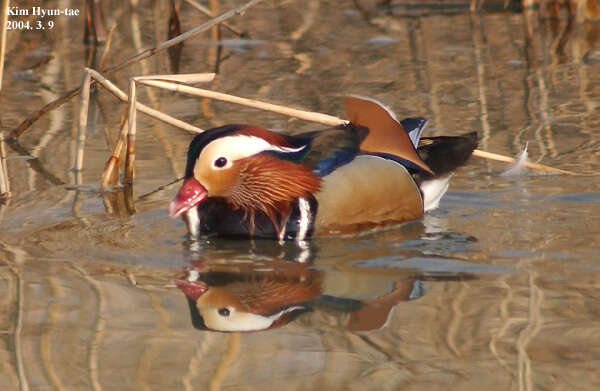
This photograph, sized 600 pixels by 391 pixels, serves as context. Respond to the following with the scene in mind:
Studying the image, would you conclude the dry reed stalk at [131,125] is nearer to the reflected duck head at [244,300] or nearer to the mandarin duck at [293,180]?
the mandarin duck at [293,180]

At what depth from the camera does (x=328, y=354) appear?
12.8 ft

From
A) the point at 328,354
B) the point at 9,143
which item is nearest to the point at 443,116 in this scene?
the point at 9,143

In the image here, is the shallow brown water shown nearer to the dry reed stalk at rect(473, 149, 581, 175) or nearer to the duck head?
the dry reed stalk at rect(473, 149, 581, 175)

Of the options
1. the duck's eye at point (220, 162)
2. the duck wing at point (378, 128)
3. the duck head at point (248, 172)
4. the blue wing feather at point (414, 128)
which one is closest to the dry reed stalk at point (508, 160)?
the blue wing feather at point (414, 128)

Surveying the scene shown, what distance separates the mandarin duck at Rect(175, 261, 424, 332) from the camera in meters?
4.31

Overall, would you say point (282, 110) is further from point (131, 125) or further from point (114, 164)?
point (114, 164)

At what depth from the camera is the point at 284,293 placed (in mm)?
4672

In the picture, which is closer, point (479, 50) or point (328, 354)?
point (328, 354)

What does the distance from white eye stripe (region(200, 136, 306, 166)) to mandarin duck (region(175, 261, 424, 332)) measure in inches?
21.2

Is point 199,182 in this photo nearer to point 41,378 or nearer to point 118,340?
point 118,340

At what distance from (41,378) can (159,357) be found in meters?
0.39

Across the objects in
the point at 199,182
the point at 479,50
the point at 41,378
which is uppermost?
the point at 479,50

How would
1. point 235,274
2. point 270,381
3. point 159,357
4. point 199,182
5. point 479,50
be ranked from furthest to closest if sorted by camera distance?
point 479,50 → point 199,182 → point 235,274 → point 159,357 → point 270,381

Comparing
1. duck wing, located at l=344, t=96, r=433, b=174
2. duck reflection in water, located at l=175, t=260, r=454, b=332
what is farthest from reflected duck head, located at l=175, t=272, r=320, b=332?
duck wing, located at l=344, t=96, r=433, b=174
